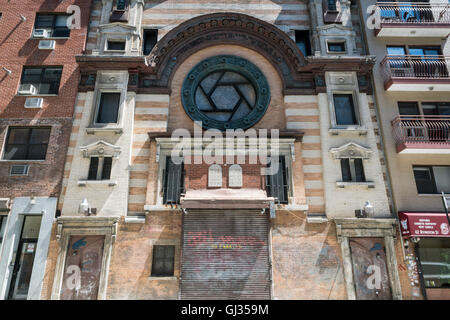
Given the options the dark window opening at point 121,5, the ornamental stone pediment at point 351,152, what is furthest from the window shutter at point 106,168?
the ornamental stone pediment at point 351,152

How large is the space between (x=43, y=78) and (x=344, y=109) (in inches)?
597

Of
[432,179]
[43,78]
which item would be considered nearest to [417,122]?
[432,179]

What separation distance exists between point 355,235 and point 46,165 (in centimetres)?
1383

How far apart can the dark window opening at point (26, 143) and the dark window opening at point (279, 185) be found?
1047 cm

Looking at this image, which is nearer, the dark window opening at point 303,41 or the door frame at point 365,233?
the door frame at point 365,233

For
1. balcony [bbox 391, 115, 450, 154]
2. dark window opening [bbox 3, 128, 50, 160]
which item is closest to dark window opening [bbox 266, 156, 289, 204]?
balcony [bbox 391, 115, 450, 154]

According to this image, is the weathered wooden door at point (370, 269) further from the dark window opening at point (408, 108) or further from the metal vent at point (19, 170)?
the metal vent at point (19, 170)

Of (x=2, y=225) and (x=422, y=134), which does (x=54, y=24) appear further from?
(x=422, y=134)

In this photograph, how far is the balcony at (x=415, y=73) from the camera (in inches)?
542

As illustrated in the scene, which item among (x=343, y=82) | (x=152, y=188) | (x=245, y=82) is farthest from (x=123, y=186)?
(x=343, y=82)

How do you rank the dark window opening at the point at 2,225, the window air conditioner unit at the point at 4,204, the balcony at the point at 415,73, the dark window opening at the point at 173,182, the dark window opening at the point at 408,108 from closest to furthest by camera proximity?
the dark window opening at the point at 2,225
the window air conditioner unit at the point at 4,204
the dark window opening at the point at 173,182
the balcony at the point at 415,73
the dark window opening at the point at 408,108

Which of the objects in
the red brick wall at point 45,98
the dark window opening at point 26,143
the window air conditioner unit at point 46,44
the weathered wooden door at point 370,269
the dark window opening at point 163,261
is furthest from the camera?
the window air conditioner unit at point 46,44

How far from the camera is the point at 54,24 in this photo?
15.5 m

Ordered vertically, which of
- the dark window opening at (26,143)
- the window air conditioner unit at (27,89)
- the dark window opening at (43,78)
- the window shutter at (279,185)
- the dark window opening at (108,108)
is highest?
the dark window opening at (43,78)
